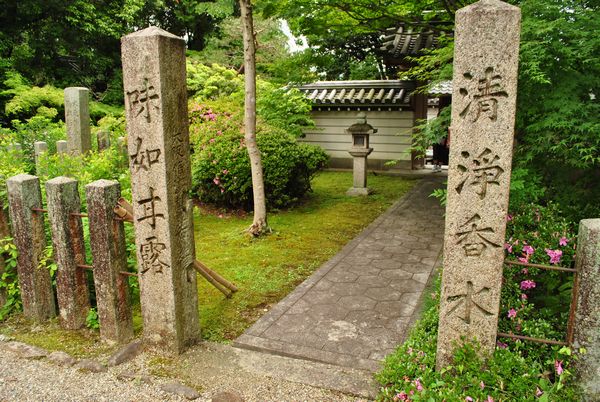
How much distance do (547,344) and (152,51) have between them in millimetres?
3731

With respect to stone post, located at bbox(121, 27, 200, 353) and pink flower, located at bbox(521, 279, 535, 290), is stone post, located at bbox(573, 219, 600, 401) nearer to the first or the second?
pink flower, located at bbox(521, 279, 535, 290)

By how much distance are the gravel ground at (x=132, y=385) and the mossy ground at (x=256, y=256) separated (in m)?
0.35

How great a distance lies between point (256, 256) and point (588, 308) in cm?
474

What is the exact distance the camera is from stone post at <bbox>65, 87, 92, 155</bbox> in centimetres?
908

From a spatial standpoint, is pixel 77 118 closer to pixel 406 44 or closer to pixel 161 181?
pixel 161 181

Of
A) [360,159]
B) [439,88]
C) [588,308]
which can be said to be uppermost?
[439,88]

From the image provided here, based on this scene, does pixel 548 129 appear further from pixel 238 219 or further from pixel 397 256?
pixel 238 219

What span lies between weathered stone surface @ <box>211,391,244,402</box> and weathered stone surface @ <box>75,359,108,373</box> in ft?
3.65

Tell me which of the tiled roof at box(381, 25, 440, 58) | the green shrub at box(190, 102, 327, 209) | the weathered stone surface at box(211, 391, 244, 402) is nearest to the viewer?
the weathered stone surface at box(211, 391, 244, 402)

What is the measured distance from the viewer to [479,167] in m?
2.99

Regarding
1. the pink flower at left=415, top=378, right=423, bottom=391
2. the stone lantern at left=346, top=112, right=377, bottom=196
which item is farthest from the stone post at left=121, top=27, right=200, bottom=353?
the stone lantern at left=346, top=112, right=377, bottom=196

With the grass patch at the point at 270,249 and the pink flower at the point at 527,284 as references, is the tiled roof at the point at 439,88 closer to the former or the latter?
the grass patch at the point at 270,249

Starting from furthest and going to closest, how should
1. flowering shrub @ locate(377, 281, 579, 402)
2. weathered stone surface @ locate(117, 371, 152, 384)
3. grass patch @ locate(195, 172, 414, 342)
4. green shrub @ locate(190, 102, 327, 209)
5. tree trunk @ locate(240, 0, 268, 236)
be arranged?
1. green shrub @ locate(190, 102, 327, 209)
2. tree trunk @ locate(240, 0, 268, 236)
3. grass patch @ locate(195, 172, 414, 342)
4. weathered stone surface @ locate(117, 371, 152, 384)
5. flowering shrub @ locate(377, 281, 579, 402)

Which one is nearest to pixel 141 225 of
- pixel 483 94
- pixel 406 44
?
pixel 483 94
